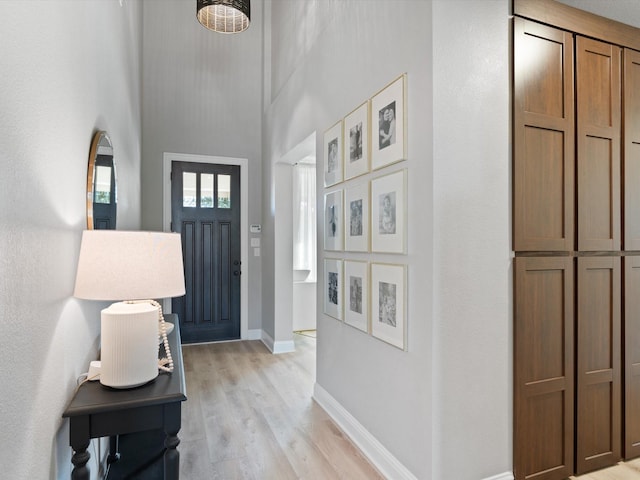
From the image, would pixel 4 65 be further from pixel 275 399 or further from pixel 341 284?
pixel 275 399

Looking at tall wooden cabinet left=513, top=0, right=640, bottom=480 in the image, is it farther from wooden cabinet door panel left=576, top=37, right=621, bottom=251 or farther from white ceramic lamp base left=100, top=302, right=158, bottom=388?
white ceramic lamp base left=100, top=302, right=158, bottom=388

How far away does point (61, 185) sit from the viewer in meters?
1.28

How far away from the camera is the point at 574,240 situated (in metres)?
2.05

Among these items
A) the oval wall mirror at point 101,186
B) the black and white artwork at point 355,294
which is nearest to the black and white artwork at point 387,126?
the black and white artwork at point 355,294

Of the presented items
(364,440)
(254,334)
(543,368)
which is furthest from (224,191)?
(543,368)

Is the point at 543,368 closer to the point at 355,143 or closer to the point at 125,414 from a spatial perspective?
the point at 355,143

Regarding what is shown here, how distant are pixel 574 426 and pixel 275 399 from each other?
6.70 ft

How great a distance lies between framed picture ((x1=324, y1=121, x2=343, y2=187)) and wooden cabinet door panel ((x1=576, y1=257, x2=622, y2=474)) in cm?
153

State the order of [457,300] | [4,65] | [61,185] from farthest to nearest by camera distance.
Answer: [457,300] → [61,185] → [4,65]

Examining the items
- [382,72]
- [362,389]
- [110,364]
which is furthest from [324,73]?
Answer: [110,364]

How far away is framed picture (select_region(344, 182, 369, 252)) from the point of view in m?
2.34

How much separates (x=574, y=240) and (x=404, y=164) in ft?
3.27

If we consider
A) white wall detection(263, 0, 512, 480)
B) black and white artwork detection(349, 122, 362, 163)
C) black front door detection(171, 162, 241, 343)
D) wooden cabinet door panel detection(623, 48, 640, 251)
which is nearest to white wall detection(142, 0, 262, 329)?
black front door detection(171, 162, 241, 343)

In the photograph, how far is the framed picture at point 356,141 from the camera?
232 centimetres
